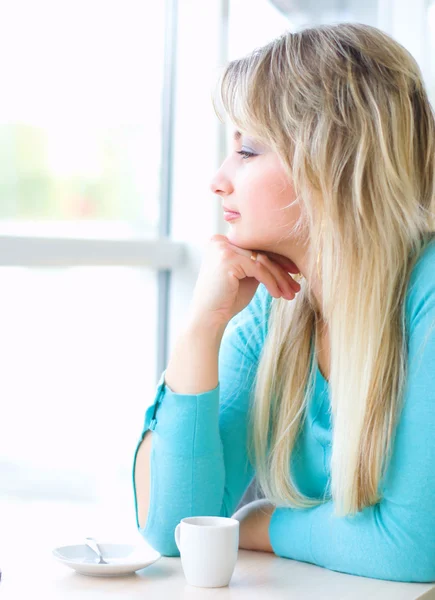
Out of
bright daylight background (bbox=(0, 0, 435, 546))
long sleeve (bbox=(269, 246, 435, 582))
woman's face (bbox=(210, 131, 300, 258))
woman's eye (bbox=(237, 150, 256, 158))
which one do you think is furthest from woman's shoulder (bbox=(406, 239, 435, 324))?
bright daylight background (bbox=(0, 0, 435, 546))

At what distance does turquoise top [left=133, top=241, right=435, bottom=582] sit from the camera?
1105 millimetres

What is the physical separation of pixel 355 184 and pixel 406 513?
46 centimetres

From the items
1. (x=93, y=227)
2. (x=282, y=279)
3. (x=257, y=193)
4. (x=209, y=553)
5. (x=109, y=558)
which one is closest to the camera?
(x=209, y=553)

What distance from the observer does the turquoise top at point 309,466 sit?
3.63 ft

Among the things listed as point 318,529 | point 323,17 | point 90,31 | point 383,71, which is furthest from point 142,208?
point 318,529

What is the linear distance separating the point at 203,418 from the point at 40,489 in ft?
2.37

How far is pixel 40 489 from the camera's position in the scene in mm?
1816

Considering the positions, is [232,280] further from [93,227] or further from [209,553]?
[93,227]

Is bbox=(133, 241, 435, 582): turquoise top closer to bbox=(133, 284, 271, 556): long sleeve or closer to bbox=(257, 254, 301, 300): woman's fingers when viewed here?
bbox=(133, 284, 271, 556): long sleeve

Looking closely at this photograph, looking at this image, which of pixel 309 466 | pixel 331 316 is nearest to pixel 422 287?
pixel 331 316

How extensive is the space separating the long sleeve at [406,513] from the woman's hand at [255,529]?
65 mm

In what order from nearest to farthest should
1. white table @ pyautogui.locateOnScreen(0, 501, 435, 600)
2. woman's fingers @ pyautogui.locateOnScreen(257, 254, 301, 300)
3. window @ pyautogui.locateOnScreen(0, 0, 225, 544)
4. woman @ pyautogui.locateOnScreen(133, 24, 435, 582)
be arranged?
white table @ pyautogui.locateOnScreen(0, 501, 435, 600)
woman @ pyautogui.locateOnScreen(133, 24, 435, 582)
woman's fingers @ pyautogui.locateOnScreen(257, 254, 301, 300)
window @ pyautogui.locateOnScreen(0, 0, 225, 544)

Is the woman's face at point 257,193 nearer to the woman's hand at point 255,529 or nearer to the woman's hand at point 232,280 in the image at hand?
the woman's hand at point 232,280

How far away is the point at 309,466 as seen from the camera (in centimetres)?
132
